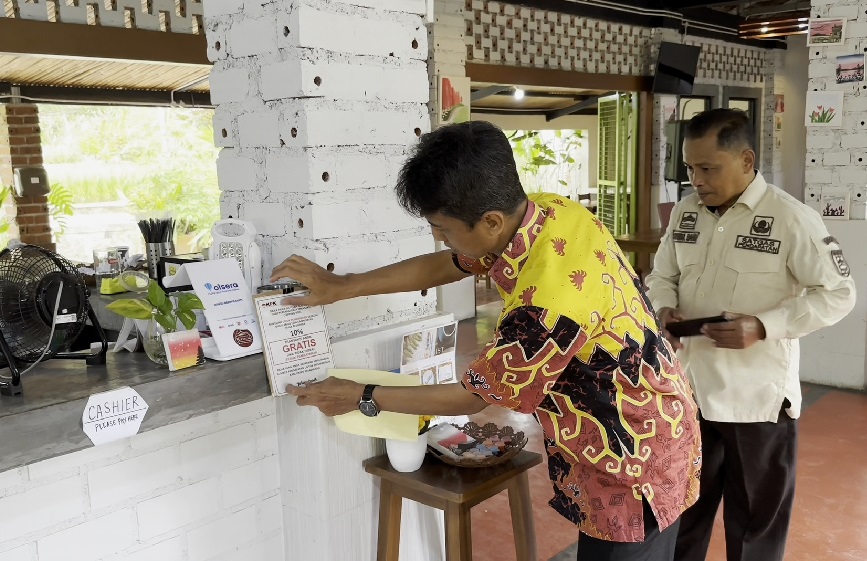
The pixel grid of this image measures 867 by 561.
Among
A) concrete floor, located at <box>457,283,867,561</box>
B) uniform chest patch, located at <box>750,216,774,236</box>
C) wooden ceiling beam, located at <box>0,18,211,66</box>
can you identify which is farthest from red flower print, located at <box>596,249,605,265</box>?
wooden ceiling beam, located at <box>0,18,211,66</box>

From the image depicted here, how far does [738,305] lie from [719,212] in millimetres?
312

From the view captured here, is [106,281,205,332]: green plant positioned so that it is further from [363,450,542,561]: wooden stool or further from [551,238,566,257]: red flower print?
[551,238,566,257]: red flower print

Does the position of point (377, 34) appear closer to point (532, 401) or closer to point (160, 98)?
point (532, 401)

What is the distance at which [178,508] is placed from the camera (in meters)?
1.89

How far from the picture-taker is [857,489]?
3.53m

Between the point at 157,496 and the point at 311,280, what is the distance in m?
0.65

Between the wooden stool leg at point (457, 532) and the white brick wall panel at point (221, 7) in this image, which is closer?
the wooden stool leg at point (457, 532)

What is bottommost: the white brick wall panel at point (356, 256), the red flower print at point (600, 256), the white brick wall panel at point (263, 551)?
the white brick wall panel at point (263, 551)

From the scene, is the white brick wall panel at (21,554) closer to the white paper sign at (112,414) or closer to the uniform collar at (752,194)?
the white paper sign at (112,414)

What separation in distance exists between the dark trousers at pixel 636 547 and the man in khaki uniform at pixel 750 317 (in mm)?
772

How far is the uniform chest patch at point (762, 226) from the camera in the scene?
7.54ft

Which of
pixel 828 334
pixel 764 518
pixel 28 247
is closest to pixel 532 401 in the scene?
pixel 28 247

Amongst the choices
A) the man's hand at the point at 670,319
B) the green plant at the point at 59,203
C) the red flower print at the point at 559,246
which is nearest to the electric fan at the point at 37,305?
the red flower print at the point at 559,246

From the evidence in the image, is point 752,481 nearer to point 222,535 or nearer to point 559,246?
point 559,246
